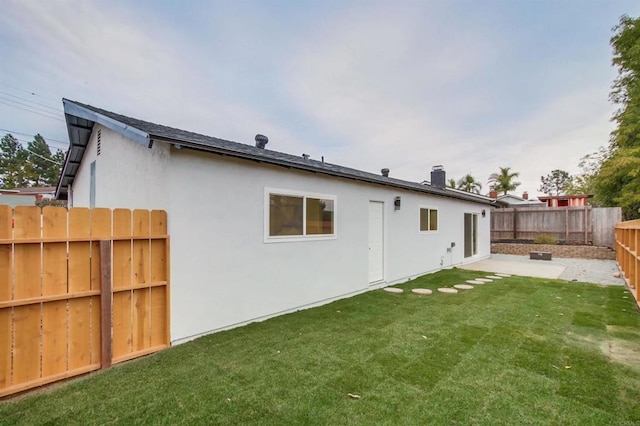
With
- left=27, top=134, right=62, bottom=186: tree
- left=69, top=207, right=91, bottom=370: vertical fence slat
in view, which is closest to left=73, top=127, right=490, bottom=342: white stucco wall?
left=69, top=207, right=91, bottom=370: vertical fence slat

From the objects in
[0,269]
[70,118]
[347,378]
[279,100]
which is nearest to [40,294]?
[0,269]

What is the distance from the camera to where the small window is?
398 inches

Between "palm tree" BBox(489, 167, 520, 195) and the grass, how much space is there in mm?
32101

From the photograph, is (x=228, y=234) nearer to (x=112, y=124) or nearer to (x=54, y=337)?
(x=54, y=337)

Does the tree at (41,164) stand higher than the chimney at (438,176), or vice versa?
the tree at (41,164)

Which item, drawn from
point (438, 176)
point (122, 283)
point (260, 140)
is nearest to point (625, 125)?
point (438, 176)

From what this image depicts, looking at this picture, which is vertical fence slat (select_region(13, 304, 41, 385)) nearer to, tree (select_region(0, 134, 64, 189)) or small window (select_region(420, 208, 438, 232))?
small window (select_region(420, 208, 438, 232))

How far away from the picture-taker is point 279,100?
12.7 meters

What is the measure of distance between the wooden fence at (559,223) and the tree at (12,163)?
138 feet

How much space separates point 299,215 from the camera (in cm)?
601

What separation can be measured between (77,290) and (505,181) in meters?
38.4

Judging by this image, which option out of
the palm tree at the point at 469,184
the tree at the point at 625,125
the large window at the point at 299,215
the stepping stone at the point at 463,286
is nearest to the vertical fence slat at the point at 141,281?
the large window at the point at 299,215

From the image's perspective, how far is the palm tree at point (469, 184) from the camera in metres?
34.1

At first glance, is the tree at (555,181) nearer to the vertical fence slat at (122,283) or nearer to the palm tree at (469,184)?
the palm tree at (469,184)
